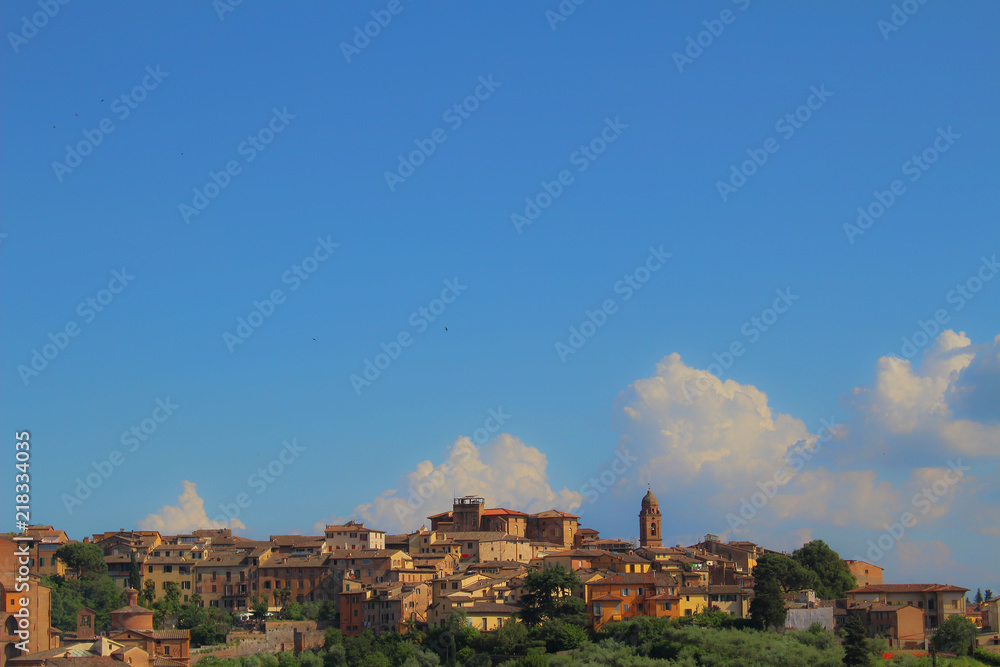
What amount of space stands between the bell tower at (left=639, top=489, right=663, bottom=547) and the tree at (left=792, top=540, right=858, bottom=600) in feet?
81.8

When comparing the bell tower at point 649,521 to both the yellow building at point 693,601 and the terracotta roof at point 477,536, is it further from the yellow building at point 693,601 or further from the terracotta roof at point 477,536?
the yellow building at point 693,601

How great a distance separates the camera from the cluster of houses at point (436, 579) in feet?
222

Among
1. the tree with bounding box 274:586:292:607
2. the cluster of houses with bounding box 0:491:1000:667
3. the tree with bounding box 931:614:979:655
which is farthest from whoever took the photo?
the tree with bounding box 274:586:292:607

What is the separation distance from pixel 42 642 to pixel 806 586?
4533 centimetres

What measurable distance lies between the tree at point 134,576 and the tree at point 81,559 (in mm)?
1857

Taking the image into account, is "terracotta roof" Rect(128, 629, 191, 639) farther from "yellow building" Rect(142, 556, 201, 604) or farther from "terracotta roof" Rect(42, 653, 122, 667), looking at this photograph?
"yellow building" Rect(142, 556, 201, 604)

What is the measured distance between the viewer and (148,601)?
8288cm

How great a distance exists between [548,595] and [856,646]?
19.4m

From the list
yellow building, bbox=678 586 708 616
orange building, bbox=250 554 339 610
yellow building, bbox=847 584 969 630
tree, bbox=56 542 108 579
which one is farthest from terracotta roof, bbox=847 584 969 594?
tree, bbox=56 542 108 579

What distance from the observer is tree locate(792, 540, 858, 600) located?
80812 millimetres

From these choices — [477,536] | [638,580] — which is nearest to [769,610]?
[638,580]

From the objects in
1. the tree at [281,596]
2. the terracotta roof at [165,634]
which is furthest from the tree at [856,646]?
the tree at [281,596]

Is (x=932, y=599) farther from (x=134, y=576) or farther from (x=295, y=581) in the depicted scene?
(x=134, y=576)

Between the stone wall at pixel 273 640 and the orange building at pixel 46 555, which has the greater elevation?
the orange building at pixel 46 555
